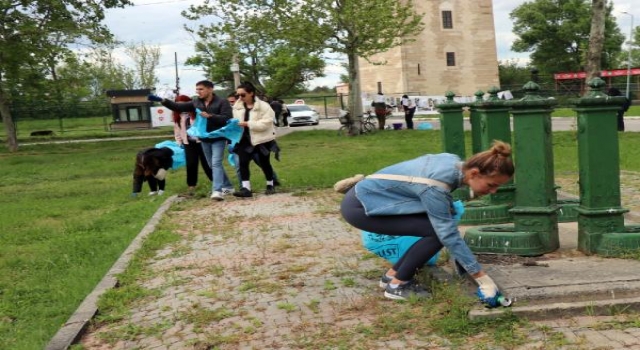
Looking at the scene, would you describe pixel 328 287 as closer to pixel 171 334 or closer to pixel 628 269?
pixel 171 334

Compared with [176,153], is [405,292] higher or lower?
lower

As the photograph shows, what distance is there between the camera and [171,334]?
13.6 feet

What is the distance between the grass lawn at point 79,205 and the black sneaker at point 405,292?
2.19 meters

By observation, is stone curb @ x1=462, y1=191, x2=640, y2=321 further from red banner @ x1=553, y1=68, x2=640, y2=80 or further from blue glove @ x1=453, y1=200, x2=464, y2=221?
red banner @ x1=553, y1=68, x2=640, y2=80

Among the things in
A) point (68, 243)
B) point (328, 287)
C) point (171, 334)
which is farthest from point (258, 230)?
point (171, 334)

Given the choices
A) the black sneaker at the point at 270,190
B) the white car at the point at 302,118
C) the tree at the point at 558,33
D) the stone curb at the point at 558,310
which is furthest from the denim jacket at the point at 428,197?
the tree at the point at 558,33

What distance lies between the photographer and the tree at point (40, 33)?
23.0 metres

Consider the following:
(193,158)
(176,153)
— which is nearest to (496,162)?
(193,158)

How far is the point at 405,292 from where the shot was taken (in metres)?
4.41

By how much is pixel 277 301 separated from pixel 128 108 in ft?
148

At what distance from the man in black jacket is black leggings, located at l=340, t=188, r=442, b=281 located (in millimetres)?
5604

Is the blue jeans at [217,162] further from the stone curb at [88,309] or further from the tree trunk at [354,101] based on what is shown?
the tree trunk at [354,101]

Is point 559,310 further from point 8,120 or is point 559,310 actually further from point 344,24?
point 8,120

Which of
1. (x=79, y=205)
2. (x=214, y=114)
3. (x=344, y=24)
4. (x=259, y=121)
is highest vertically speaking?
(x=344, y=24)
